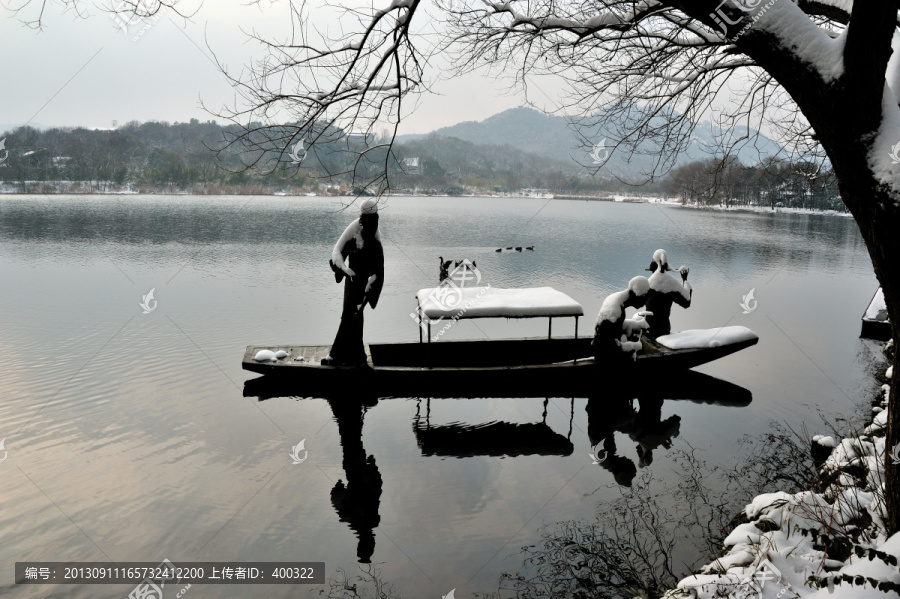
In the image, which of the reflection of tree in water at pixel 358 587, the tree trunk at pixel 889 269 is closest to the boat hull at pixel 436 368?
the reflection of tree in water at pixel 358 587

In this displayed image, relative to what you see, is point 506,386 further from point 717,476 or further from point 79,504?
point 79,504

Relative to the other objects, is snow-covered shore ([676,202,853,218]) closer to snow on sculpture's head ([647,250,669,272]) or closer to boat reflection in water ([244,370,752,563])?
snow on sculpture's head ([647,250,669,272])

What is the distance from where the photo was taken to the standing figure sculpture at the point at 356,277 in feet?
35.5

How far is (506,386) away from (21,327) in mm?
12953

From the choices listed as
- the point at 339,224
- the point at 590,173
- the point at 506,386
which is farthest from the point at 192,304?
the point at 339,224

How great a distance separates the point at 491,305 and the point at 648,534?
210 inches

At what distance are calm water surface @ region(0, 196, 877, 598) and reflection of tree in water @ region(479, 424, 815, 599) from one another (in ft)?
0.58

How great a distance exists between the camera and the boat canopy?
1088 cm

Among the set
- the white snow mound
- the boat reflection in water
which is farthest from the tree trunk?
the white snow mound

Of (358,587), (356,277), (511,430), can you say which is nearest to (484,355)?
(511,430)

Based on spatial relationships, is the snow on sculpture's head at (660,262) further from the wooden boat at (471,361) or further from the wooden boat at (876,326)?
the wooden boat at (876,326)

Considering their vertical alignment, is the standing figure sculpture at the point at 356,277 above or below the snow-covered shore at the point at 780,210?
below

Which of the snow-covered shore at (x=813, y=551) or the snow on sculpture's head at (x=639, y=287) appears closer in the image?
the snow-covered shore at (x=813, y=551)

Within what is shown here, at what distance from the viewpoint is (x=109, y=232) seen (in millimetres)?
35531
